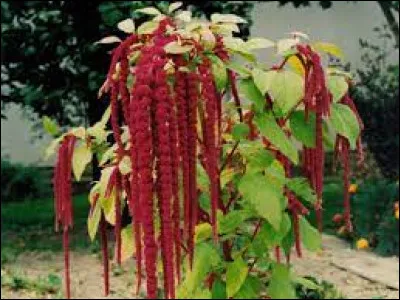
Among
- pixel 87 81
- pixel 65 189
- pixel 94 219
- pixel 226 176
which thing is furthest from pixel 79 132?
pixel 87 81

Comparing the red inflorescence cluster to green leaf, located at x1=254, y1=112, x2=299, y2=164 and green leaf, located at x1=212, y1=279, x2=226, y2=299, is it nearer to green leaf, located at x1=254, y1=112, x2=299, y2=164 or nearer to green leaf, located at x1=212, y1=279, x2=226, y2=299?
green leaf, located at x1=254, y1=112, x2=299, y2=164

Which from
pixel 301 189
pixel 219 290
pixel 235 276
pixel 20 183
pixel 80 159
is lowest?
pixel 20 183

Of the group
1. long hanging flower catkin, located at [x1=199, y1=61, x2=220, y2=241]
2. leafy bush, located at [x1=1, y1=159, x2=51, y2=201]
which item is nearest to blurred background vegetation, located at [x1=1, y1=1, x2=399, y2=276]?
leafy bush, located at [x1=1, y1=159, x2=51, y2=201]

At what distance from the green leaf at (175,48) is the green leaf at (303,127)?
0.60m

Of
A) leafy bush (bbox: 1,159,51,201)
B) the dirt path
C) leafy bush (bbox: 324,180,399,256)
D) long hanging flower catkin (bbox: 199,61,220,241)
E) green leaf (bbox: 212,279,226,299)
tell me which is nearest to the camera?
long hanging flower catkin (bbox: 199,61,220,241)

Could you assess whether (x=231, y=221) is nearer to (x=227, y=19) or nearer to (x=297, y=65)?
(x=297, y=65)

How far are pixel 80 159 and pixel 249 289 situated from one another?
77 cm

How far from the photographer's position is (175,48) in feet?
8.56

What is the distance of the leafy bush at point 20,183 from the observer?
17.3 metres

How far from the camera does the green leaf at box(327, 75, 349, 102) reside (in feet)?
9.93

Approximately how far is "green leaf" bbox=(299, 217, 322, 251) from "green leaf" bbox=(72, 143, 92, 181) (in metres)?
0.77

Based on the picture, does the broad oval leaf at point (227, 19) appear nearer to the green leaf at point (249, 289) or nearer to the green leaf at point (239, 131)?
the green leaf at point (239, 131)

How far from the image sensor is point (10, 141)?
63.1 ft

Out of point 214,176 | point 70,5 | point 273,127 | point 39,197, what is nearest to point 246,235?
point 273,127
